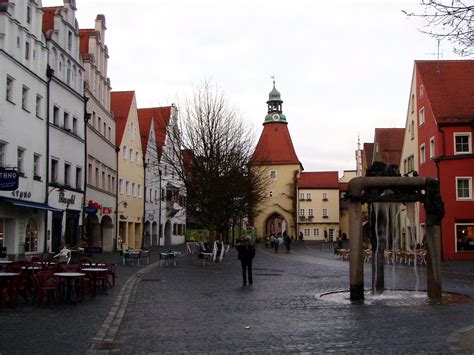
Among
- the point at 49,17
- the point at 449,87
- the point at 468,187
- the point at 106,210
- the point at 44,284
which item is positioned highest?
the point at 49,17

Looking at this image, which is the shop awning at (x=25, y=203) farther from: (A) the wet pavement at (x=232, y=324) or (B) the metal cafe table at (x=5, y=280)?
(B) the metal cafe table at (x=5, y=280)

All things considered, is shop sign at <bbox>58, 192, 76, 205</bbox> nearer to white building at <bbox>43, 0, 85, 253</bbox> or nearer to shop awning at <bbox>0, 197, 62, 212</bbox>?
white building at <bbox>43, 0, 85, 253</bbox>

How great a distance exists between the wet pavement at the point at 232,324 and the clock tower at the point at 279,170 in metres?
83.3

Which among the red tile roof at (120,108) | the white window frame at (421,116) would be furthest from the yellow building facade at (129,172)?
the white window frame at (421,116)

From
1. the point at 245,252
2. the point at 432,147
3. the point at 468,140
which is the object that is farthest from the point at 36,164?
the point at 468,140

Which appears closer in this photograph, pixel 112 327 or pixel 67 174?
pixel 112 327

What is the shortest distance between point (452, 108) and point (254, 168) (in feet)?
47.7

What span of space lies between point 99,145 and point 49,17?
10.8 metres

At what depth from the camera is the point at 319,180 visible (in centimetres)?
10394

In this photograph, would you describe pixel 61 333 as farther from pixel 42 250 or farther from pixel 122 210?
pixel 122 210

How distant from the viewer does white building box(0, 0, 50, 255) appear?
29219 millimetres

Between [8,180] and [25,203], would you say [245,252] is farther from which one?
[25,203]

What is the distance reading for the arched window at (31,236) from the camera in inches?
1272

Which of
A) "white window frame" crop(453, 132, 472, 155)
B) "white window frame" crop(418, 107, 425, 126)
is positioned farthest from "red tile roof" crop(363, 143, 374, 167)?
"white window frame" crop(453, 132, 472, 155)
